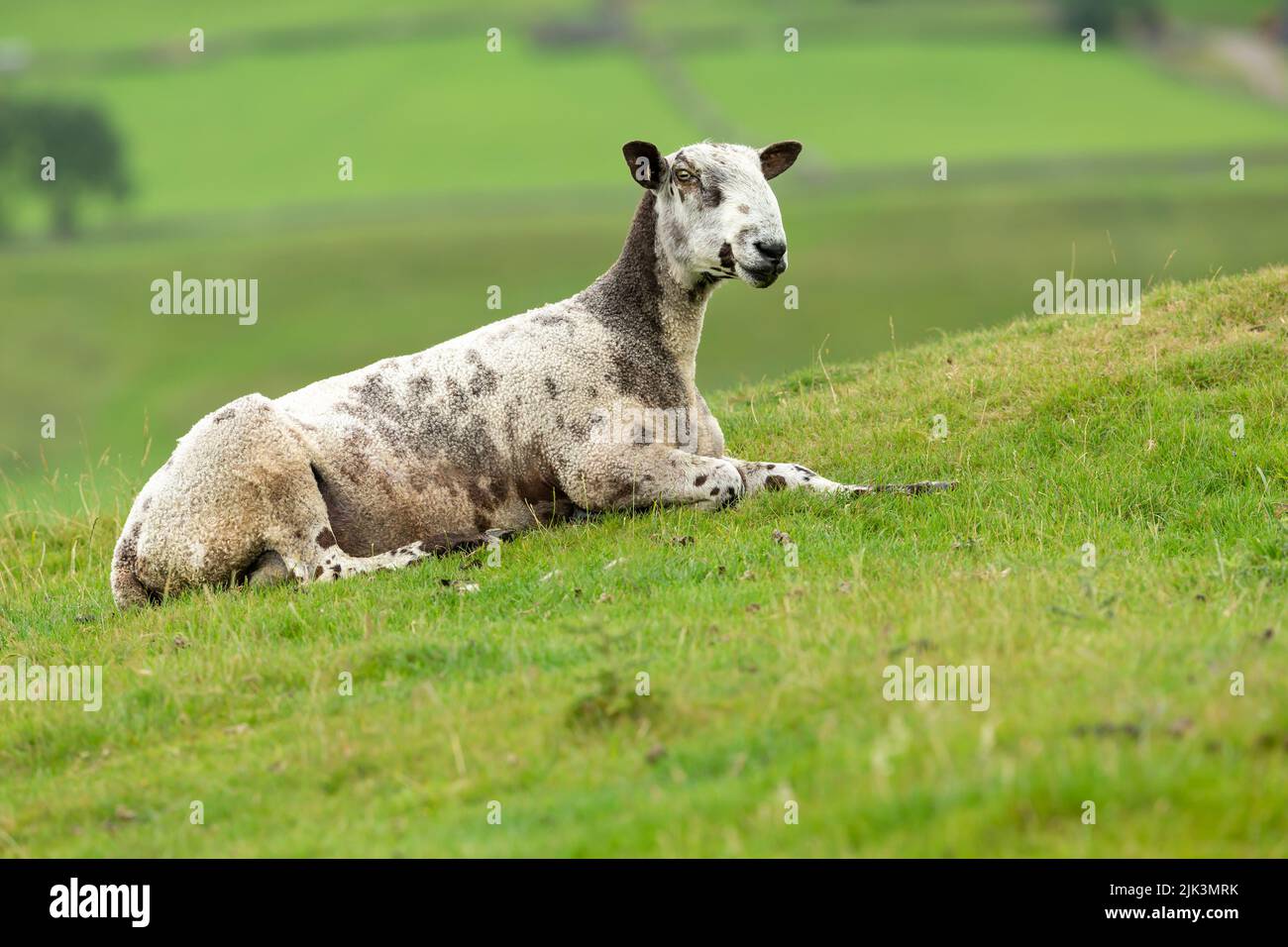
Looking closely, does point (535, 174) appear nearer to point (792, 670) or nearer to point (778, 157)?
point (778, 157)

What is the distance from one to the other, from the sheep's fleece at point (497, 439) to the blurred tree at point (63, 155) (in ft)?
292

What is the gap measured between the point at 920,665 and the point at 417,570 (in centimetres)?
496

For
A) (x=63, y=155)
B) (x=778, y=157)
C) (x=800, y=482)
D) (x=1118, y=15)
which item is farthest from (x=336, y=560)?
(x=1118, y=15)

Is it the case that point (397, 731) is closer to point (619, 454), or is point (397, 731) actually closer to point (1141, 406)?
point (619, 454)

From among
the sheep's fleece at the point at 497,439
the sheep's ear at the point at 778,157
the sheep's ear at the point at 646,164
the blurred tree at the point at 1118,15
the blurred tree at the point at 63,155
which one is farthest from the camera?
the blurred tree at the point at 1118,15

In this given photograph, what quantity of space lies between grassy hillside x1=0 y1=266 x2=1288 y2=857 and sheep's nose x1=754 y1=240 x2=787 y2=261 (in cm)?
202

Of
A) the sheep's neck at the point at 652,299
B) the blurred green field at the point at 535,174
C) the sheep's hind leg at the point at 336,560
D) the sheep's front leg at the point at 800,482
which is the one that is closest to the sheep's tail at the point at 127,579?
the sheep's hind leg at the point at 336,560

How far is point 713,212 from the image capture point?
12539mm

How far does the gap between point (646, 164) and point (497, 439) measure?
268 centimetres

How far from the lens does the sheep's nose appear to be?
12.1 meters

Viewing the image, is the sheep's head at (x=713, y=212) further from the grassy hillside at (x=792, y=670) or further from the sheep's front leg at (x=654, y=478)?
→ the grassy hillside at (x=792, y=670)

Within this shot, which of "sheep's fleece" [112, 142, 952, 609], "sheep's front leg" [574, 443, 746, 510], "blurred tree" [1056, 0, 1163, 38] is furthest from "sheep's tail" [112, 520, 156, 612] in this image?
"blurred tree" [1056, 0, 1163, 38]

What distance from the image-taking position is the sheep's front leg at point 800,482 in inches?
478

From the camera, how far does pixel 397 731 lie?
8.14m
